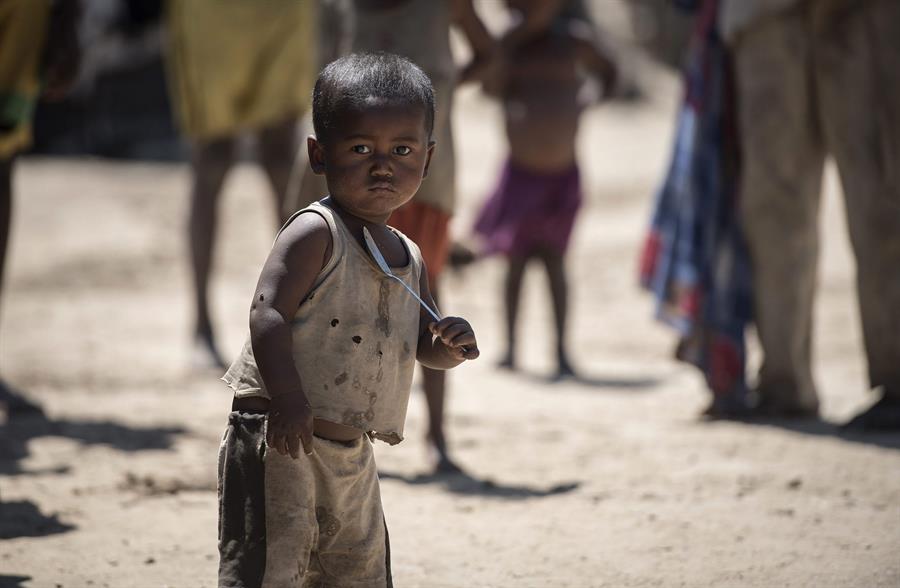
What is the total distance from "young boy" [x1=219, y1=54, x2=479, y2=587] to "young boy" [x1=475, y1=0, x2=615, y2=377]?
3.69 meters

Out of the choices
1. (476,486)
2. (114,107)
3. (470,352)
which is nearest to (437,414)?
(476,486)

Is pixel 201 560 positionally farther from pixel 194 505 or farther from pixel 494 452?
pixel 494 452

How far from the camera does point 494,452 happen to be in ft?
13.7

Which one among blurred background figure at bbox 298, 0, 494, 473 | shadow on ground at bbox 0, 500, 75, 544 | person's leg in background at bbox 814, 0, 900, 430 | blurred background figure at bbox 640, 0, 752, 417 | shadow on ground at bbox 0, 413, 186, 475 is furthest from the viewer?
blurred background figure at bbox 640, 0, 752, 417

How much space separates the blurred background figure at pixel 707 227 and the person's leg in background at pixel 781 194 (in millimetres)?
141

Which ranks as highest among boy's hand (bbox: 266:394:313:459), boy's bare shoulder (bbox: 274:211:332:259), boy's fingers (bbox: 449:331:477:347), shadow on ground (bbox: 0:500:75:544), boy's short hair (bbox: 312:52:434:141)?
boy's short hair (bbox: 312:52:434:141)

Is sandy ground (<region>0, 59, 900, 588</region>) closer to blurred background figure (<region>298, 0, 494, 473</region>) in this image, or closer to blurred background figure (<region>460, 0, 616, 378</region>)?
blurred background figure (<region>298, 0, 494, 473</region>)

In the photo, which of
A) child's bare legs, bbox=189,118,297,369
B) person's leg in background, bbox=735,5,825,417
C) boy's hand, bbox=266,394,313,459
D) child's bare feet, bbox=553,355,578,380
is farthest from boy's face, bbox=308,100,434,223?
child's bare feet, bbox=553,355,578,380

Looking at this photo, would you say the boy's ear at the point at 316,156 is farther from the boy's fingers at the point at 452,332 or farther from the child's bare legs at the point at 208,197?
the child's bare legs at the point at 208,197

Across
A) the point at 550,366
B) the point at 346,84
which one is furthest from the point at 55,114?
the point at 346,84

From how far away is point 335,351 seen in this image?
229cm

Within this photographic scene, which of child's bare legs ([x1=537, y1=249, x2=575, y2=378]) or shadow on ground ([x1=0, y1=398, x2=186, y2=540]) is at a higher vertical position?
child's bare legs ([x1=537, y1=249, x2=575, y2=378])

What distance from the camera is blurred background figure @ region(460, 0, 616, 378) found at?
6090 millimetres

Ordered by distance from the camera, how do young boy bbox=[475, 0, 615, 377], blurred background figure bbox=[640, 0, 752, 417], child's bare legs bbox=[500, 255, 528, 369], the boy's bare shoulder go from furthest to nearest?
child's bare legs bbox=[500, 255, 528, 369] < young boy bbox=[475, 0, 615, 377] < blurred background figure bbox=[640, 0, 752, 417] < the boy's bare shoulder
